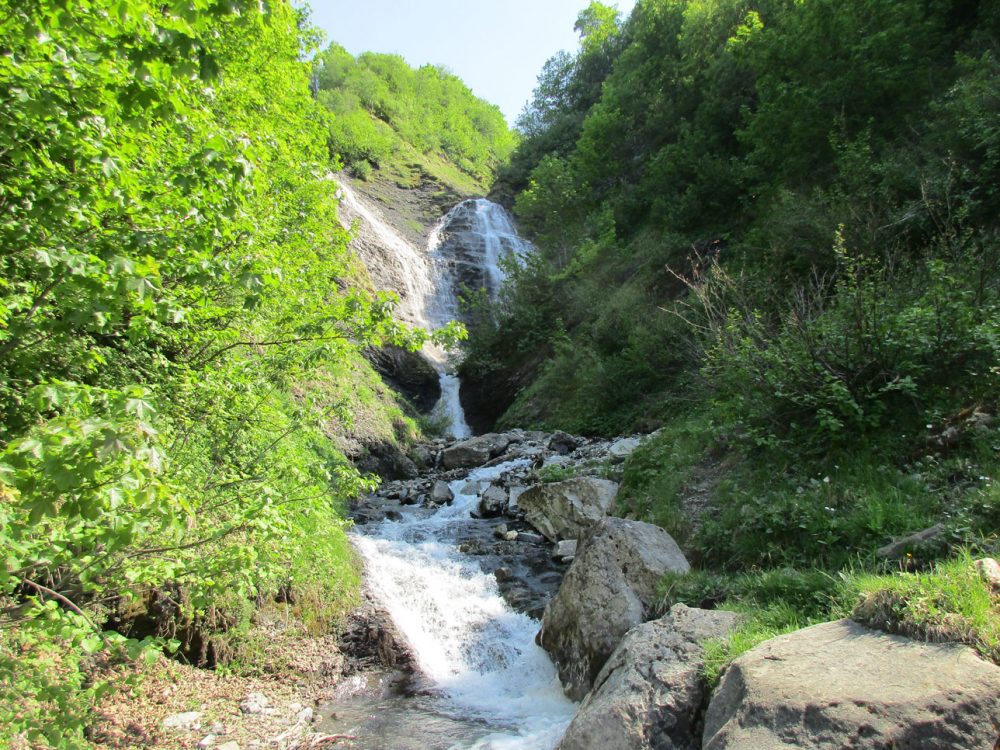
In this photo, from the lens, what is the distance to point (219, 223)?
12.3 feet

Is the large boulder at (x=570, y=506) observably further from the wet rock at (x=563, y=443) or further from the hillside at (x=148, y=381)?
the wet rock at (x=563, y=443)

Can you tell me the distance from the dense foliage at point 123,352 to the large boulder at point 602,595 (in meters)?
2.59

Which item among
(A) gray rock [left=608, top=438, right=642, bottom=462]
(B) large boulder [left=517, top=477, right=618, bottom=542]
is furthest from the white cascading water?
(A) gray rock [left=608, top=438, right=642, bottom=462]

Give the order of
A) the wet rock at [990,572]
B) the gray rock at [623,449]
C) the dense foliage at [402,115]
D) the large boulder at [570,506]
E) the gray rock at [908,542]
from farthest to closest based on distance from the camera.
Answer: the dense foliage at [402,115] → the gray rock at [623,449] → the large boulder at [570,506] → the gray rock at [908,542] → the wet rock at [990,572]

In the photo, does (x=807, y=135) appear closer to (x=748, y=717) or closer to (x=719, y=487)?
(x=719, y=487)

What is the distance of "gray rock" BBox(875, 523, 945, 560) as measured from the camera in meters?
4.13

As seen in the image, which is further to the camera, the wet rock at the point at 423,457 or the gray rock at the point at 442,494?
the wet rock at the point at 423,457

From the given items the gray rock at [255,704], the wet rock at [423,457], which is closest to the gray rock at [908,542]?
the gray rock at [255,704]

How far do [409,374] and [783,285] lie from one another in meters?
14.5

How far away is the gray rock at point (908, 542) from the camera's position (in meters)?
4.13

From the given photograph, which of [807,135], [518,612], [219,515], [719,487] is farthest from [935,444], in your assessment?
[807,135]

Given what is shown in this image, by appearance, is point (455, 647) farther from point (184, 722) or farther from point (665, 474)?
point (665, 474)

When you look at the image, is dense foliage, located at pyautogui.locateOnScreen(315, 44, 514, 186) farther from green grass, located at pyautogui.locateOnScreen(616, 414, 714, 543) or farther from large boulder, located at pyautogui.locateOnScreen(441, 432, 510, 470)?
green grass, located at pyautogui.locateOnScreen(616, 414, 714, 543)

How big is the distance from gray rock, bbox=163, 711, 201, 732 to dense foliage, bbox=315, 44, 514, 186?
35.7 metres
